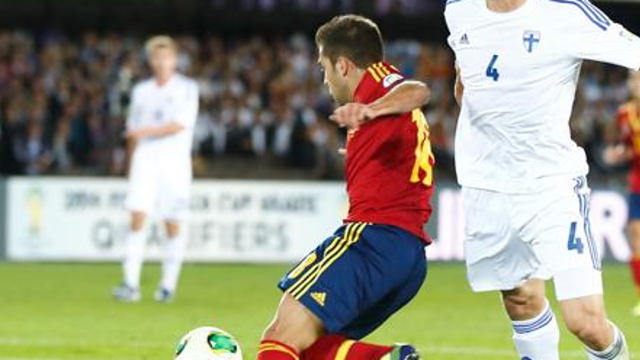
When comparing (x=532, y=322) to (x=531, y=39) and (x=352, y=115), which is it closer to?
(x=531, y=39)

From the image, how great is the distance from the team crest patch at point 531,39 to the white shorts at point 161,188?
7422mm

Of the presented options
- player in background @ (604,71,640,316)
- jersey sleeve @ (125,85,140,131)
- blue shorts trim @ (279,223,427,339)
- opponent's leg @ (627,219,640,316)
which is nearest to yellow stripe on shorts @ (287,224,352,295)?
blue shorts trim @ (279,223,427,339)

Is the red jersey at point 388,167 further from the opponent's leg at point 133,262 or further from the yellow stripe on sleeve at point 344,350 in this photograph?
the opponent's leg at point 133,262

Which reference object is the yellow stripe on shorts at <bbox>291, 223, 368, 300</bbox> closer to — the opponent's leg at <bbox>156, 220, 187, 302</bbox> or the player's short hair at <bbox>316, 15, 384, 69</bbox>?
the player's short hair at <bbox>316, 15, 384, 69</bbox>

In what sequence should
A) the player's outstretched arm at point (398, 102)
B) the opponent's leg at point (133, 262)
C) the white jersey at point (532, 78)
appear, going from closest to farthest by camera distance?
the player's outstretched arm at point (398, 102) < the white jersey at point (532, 78) < the opponent's leg at point (133, 262)

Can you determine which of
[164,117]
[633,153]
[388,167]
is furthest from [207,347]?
[633,153]

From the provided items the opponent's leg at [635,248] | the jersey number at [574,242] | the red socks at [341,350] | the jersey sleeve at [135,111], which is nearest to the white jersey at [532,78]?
the jersey number at [574,242]

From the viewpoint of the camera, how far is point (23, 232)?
61.2ft

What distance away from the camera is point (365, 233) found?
→ 6.54m

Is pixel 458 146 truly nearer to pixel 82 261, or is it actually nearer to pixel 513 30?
pixel 513 30

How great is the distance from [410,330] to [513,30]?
4.55 meters

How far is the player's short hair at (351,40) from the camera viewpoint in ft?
21.8

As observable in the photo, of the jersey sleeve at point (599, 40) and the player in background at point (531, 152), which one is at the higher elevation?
the jersey sleeve at point (599, 40)

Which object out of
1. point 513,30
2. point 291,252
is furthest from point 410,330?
point 291,252
